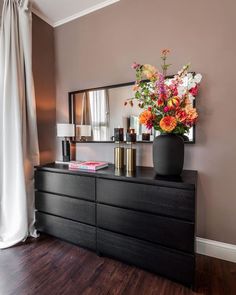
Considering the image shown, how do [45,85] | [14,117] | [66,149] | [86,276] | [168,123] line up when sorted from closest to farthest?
[168,123] → [86,276] → [14,117] → [66,149] → [45,85]

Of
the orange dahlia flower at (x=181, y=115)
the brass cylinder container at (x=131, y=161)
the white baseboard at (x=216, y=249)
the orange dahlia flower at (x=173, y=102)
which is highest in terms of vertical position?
the orange dahlia flower at (x=173, y=102)

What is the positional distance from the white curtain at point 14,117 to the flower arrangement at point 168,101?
→ 1312 mm

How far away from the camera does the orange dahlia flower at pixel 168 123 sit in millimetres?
1420

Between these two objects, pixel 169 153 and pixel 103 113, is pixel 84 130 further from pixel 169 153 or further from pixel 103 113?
pixel 169 153

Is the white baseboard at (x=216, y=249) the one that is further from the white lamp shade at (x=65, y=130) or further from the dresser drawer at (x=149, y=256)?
the white lamp shade at (x=65, y=130)

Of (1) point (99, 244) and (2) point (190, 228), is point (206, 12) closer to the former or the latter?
(2) point (190, 228)

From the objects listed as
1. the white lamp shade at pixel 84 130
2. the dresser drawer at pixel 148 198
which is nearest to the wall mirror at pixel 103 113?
the white lamp shade at pixel 84 130

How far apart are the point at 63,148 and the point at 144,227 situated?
1364 millimetres

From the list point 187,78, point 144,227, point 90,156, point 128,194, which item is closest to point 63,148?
point 90,156

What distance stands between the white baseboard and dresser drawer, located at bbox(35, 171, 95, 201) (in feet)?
3.64

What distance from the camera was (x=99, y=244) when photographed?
1740 mm

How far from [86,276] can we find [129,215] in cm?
59

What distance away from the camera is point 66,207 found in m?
1.92

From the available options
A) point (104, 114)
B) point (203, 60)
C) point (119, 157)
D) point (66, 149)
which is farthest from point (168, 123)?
point (66, 149)
